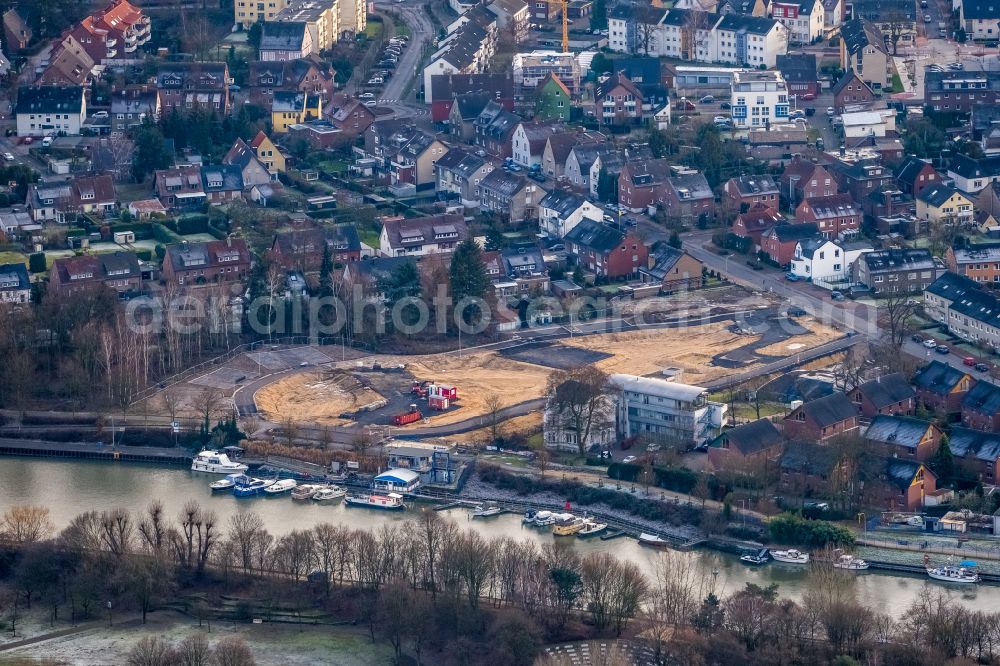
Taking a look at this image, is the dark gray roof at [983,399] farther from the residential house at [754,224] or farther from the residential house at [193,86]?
the residential house at [193,86]

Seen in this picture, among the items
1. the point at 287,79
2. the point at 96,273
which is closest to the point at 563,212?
the point at 96,273

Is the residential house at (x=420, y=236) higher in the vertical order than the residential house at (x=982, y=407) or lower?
higher

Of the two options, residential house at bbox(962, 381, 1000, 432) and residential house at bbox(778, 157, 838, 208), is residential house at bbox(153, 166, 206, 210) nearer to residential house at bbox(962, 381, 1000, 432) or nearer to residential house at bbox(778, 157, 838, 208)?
residential house at bbox(778, 157, 838, 208)

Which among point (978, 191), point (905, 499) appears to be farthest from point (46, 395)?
point (978, 191)

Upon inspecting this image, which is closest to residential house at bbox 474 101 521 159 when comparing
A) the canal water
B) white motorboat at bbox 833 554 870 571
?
the canal water

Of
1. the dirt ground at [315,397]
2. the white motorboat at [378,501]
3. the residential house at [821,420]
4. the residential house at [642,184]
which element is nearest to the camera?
the white motorboat at [378,501]

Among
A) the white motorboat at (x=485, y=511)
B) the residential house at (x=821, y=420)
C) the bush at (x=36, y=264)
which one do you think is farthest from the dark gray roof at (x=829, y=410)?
the bush at (x=36, y=264)
